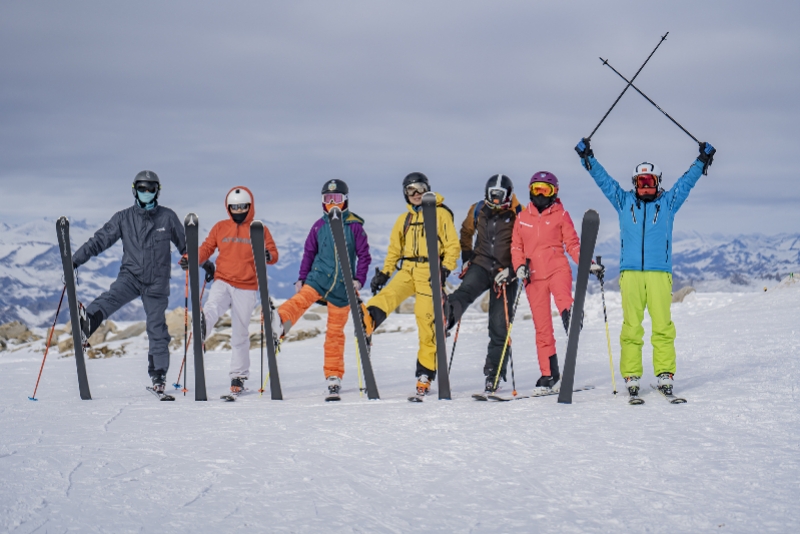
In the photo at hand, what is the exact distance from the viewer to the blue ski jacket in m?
6.14

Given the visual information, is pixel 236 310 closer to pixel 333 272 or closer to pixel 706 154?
pixel 333 272

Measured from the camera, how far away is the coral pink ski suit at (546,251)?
261 inches

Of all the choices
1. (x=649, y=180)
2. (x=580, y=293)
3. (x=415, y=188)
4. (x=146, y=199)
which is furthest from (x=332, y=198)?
(x=649, y=180)

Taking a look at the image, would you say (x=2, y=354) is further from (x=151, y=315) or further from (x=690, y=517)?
(x=690, y=517)

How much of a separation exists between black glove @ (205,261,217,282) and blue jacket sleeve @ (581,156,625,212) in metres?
3.98

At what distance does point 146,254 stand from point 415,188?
116 inches

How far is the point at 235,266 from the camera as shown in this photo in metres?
7.47

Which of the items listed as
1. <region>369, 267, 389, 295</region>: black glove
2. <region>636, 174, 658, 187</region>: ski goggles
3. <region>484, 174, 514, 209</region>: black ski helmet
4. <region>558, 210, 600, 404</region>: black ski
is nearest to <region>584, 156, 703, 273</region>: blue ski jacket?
<region>636, 174, 658, 187</region>: ski goggles

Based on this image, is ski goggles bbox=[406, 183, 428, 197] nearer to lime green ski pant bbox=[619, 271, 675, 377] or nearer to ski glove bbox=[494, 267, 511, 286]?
ski glove bbox=[494, 267, 511, 286]

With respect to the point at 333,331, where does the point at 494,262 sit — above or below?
above

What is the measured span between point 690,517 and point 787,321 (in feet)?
27.5

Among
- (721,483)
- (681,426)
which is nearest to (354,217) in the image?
(681,426)

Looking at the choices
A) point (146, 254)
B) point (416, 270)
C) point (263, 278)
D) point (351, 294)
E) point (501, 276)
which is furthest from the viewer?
point (146, 254)

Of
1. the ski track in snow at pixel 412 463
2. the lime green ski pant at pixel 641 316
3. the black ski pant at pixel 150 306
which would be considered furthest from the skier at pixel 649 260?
the black ski pant at pixel 150 306
